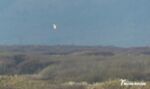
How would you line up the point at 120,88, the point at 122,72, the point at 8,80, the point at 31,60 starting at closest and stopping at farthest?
the point at 120,88
the point at 8,80
the point at 122,72
the point at 31,60

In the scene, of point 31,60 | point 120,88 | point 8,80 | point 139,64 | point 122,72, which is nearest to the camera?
point 120,88

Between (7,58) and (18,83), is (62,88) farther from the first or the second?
(7,58)

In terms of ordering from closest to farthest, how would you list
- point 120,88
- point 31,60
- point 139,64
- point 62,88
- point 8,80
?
point 120,88
point 62,88
point 8,80
point 139,64
point 31,60

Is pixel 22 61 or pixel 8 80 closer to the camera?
pixel 8 80

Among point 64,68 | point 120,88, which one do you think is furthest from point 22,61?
point 120,88

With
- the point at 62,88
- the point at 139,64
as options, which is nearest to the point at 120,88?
the point at 62,88

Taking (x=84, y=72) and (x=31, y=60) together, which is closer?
(x=84, y=72)

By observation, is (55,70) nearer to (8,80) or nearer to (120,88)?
(8,80)

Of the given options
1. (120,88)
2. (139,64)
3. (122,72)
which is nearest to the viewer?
(120,88)
